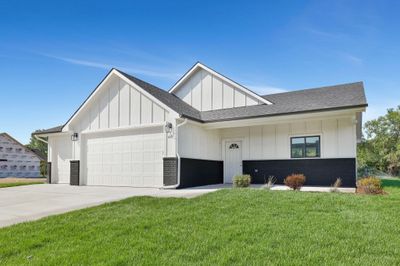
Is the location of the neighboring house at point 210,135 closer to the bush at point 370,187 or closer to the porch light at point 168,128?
the porch light at point 168,128

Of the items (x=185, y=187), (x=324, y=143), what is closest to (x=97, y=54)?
(x=185, y=187)

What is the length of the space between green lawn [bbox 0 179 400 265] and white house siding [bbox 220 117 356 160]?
5.76 metres

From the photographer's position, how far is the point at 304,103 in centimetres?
1323

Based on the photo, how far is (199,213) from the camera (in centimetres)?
633

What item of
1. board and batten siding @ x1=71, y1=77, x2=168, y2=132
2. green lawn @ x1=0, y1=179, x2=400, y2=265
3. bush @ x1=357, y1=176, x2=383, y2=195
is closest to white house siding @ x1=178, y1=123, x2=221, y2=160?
board and batten siding @ x1=71, y1=77, x2=168, y2=132

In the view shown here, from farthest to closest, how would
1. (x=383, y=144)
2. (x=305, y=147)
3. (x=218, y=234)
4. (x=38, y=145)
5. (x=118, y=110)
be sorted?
1. (x=38, y=145)
2. (x=383, y=144)
3. (x=305, y=147)
4. (x=118, y=110)
5. (x=218, y=234)

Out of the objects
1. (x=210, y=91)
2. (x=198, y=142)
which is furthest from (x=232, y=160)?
(x=210, y=91)

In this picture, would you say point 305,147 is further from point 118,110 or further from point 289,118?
point 118,110

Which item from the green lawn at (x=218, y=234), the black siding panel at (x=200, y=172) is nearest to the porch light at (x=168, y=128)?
the black siding panel at (x=200, y=172)

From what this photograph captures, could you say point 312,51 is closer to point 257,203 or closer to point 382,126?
point 257,203

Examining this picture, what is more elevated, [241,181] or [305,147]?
[305,147]

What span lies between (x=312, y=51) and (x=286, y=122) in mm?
4256

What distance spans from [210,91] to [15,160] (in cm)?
3120

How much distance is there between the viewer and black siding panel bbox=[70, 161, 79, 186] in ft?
47.6
